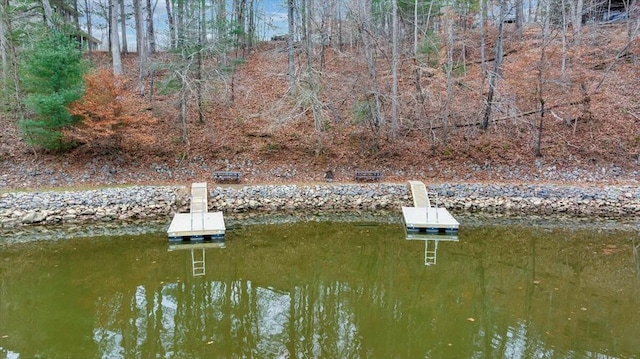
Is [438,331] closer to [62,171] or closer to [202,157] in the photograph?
[202,157]

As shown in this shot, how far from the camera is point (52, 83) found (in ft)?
47.8

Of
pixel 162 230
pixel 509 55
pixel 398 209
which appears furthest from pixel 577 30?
pixel 162 230

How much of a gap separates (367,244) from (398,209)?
3620 mm

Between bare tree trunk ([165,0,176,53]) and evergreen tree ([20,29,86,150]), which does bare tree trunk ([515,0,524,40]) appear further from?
evergreen tree ([20,29,86,150])

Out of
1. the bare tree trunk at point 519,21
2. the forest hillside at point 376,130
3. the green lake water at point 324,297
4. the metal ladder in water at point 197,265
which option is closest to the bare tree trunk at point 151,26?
Answer: the forest hillside at point 376,130

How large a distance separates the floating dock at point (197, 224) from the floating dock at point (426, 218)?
221 inches

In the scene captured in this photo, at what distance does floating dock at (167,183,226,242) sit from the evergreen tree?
5.69 meters

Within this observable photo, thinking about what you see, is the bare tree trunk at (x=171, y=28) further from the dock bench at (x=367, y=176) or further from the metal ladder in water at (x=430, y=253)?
the metal ladder in water at (x=430, y=253)

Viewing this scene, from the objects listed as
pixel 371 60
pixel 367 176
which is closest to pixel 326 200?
pixel 367 176

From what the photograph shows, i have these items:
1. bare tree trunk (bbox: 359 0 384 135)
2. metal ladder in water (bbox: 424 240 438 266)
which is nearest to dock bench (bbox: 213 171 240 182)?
bare tree trunk (bbox: 359 0 384 135)

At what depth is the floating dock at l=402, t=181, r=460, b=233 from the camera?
1245cm

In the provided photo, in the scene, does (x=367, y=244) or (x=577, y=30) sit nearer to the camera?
(x=367, y=244)

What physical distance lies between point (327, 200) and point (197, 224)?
4796 mm

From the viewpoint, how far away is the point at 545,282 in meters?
9.01
